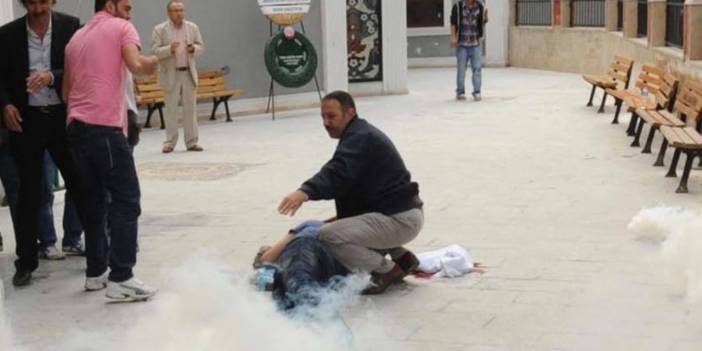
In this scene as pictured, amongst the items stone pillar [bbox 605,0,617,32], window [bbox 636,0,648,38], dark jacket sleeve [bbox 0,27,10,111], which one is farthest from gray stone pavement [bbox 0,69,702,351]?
stone pillar [bbox 605,0,617,32]

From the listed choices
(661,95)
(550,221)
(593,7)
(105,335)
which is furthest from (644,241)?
(593,7)

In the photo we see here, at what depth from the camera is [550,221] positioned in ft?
28.1

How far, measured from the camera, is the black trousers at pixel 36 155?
686 centimetres

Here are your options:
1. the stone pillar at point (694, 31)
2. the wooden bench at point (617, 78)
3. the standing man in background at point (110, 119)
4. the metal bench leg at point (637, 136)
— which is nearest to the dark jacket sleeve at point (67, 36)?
the standing man in background at point (110, 119)

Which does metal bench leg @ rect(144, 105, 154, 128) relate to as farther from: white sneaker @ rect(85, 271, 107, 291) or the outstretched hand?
the outstretched hand

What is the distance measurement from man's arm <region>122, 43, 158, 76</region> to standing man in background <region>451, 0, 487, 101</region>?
42.7 ft

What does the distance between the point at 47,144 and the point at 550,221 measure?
3815 millimetres

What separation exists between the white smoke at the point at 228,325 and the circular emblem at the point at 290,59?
10884mm

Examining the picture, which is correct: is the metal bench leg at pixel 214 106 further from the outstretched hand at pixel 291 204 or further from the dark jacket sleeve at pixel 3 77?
the outstretched hand at pixel 291 204

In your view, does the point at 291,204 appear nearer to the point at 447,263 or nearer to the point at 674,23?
the point at 447,263

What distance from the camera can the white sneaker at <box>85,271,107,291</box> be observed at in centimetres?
680

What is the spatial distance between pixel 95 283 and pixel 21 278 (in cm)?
56

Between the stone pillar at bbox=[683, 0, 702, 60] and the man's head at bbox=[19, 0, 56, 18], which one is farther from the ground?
the man's head at bbox=[19, 0, 56, 18]

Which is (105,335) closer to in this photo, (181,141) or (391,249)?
(391,249)
